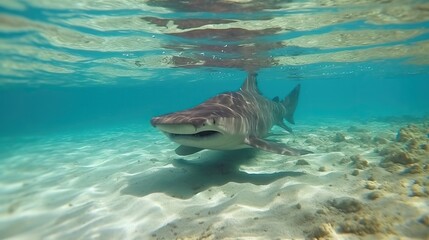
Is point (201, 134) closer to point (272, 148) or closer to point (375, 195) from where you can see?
point (272, 148)

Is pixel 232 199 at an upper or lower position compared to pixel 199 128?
lower

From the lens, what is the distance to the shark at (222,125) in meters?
4.98

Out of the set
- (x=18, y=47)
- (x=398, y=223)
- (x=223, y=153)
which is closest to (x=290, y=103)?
(x=223, y=153)

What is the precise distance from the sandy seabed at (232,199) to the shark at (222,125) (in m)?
0.71

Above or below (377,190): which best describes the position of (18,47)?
above

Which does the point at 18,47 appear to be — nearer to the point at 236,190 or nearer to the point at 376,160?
the point at 236,190

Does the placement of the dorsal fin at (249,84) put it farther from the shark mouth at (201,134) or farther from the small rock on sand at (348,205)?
the small rock on sand at (348,205)

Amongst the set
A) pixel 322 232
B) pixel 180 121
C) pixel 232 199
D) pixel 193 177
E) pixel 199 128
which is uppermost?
pixel 180 121

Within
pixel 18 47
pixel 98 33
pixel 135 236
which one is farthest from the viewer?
pixel 18 47

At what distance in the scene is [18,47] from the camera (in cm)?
1689

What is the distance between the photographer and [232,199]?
5074mm

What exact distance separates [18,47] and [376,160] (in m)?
18.9

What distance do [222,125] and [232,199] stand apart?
1.37 metres

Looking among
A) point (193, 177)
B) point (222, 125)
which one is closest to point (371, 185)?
point (222, 125)
